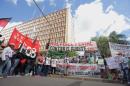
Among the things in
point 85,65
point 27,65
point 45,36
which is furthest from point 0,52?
point 45,36

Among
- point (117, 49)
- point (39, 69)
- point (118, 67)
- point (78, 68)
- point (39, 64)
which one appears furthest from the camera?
point (78, 68)

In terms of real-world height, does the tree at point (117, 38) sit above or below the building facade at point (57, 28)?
below

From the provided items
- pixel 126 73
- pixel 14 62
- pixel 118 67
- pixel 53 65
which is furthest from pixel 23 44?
pixel 126 73

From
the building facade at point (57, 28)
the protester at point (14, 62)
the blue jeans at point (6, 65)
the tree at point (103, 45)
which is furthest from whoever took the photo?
the building facade at point (57, 28)

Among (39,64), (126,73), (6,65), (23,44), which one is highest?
(23,44)

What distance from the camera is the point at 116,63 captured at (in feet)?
67.9

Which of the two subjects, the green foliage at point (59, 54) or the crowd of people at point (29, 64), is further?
the green foliage at point (59, 54)

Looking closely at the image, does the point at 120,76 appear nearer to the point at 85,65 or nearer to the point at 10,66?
the point at 85,65

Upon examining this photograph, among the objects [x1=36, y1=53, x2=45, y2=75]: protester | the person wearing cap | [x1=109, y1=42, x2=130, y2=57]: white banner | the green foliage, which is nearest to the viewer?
the person wearing cap

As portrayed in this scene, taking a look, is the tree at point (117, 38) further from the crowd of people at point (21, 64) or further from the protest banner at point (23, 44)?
the protest banner at point (23, 44)

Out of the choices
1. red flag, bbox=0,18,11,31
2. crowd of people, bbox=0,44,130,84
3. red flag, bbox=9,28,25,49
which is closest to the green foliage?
crowd of people, bbox=0,44,130,84

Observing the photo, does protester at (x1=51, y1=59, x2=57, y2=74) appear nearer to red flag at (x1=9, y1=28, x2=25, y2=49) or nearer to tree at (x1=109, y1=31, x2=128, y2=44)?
red flag at (x1=9, y1=28, x2=25, y2=49)

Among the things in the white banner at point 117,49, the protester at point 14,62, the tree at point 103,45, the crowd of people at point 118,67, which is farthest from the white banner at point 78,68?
the tree at point 103,45

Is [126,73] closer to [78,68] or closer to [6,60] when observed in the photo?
[6,60]
